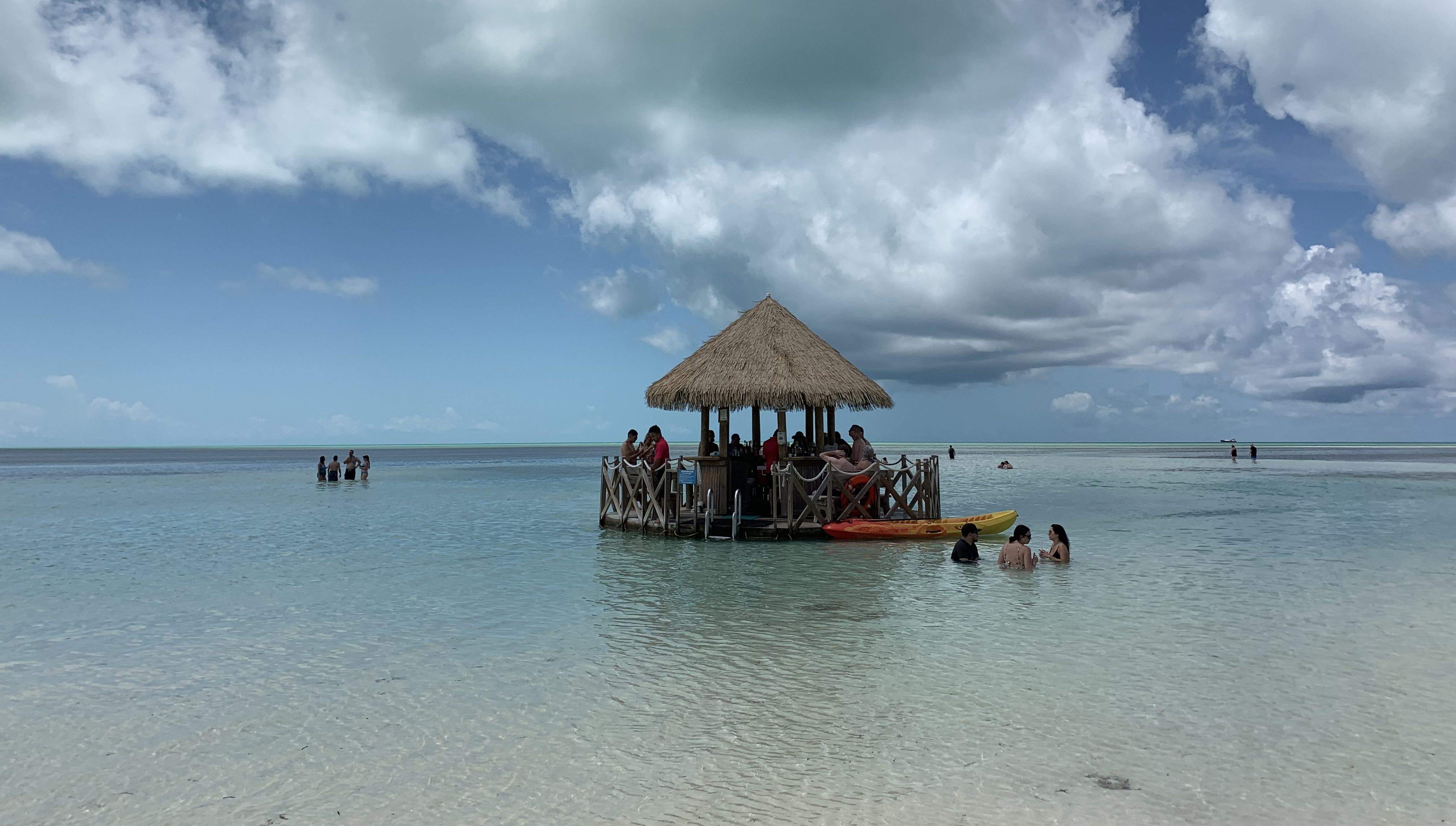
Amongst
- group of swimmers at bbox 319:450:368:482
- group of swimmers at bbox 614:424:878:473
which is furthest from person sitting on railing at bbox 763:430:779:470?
group of swimmers at bbox 319:450:368:482

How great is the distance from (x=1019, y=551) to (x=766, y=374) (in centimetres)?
609

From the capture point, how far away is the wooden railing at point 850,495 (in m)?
16.7

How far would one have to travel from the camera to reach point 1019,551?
13.1 m

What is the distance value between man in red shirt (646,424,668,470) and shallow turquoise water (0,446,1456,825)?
1794 millimetres

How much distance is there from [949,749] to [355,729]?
428cm

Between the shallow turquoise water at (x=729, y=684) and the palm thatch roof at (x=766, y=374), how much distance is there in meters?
2.88

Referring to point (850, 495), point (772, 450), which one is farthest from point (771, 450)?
point (850, 495)

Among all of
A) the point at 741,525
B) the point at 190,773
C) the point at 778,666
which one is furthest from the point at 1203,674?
the point at 741,525

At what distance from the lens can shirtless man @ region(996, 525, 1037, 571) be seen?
13.0 metres

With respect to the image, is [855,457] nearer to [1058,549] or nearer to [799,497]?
[799,497]

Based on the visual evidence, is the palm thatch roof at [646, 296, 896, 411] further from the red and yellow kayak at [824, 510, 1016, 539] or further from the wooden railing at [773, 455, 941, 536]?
the red and yellow kayak at [824, 510, 1016, 539]

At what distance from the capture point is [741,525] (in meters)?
17.1

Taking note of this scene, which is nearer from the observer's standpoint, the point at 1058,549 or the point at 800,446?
the point at 1058,549

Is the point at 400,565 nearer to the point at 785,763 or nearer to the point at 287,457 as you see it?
the point at 785,763
